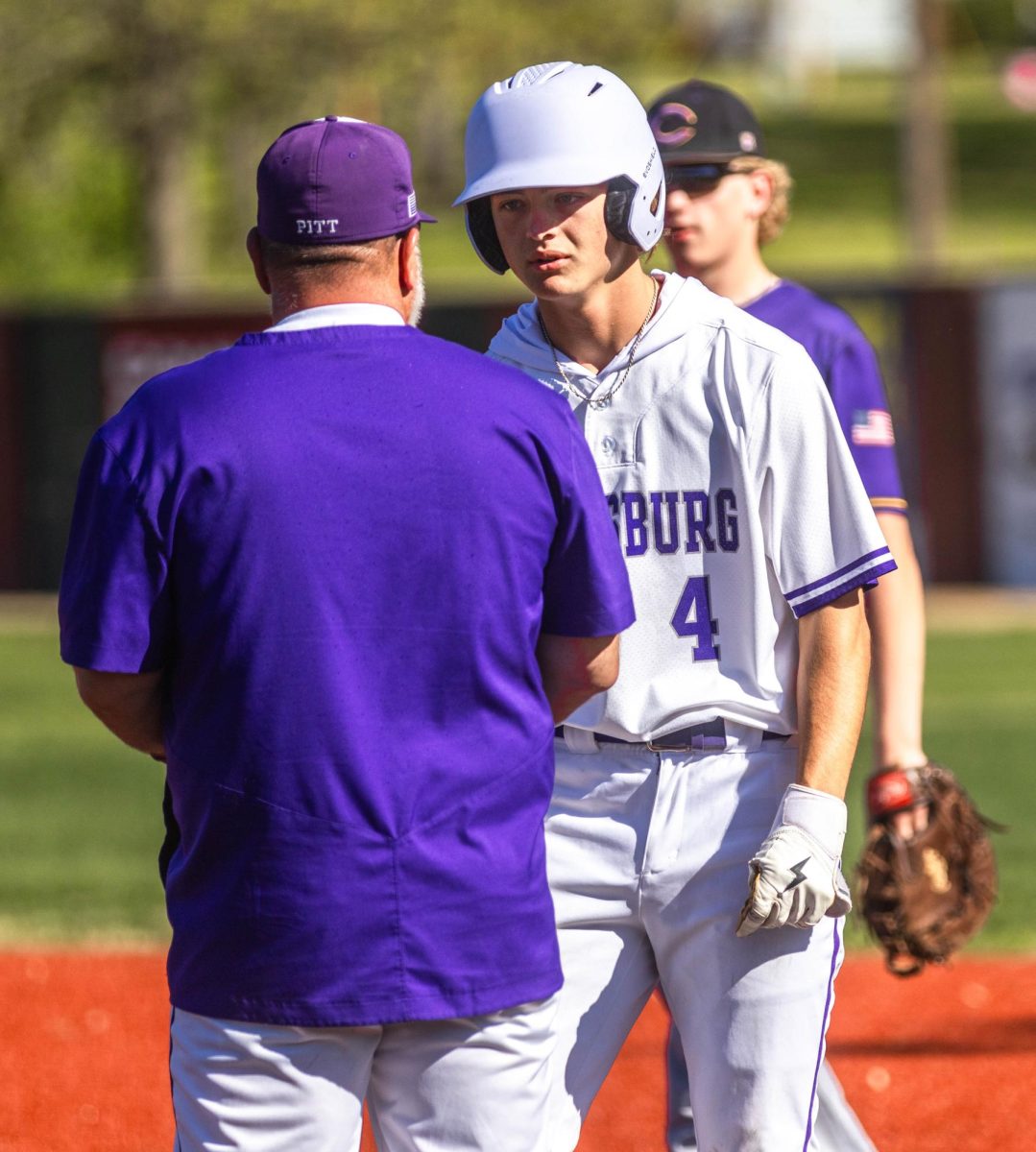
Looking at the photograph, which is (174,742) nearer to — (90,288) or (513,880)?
(513,880)

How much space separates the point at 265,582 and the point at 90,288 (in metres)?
39.7

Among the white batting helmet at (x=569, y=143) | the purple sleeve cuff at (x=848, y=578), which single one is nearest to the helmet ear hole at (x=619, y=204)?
the white batting helmet at (x=569, y=143)

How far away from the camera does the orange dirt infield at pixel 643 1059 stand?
5.32m

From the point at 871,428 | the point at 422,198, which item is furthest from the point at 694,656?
the point at 422,198

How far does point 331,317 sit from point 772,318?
1.82 metres

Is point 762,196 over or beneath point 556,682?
over

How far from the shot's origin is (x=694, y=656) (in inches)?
128

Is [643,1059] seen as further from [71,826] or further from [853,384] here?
[71,826]

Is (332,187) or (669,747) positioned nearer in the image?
(332,187)

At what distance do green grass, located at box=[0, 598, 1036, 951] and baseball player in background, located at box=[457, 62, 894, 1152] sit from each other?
14.7ft

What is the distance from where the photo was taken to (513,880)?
2.66 meters

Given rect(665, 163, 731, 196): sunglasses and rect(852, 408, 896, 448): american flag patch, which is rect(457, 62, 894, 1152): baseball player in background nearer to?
rect(852, 408, 896, 448): american flag patch

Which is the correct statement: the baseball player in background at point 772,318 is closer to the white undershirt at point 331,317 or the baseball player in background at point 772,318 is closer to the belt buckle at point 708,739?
the belt buckle at point 708,739

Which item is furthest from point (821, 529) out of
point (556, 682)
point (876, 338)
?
point (876, 338)
